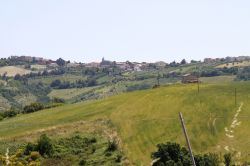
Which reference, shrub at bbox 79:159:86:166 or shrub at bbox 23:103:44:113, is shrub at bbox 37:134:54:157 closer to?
shrub at bbox 79:159:86:166

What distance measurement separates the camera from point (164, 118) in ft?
291

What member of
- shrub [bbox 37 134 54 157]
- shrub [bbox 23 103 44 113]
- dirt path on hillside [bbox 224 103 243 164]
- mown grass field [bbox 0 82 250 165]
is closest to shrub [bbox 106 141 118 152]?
mown grass field [bbox 0 82 250 165]

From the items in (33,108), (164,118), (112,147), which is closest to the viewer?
(112,147)

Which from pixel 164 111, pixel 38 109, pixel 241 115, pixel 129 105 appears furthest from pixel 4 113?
pixel 241 115

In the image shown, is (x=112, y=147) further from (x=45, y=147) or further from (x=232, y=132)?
(x=232, y=132)

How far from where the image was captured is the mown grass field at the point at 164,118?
78.0 metres

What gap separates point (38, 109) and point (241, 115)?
55364 mm

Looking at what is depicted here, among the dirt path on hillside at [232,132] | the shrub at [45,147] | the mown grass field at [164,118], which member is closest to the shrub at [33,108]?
the mown grass field at [164,118]

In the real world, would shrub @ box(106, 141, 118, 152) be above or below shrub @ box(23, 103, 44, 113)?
below

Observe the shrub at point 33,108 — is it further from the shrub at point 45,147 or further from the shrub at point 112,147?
the shrub at point 112,147

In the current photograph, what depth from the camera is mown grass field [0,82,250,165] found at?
7800 centimetres

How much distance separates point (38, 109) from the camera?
12138cm

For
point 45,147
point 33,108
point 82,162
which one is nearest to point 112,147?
point 82,162

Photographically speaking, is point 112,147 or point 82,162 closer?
point 82,162
